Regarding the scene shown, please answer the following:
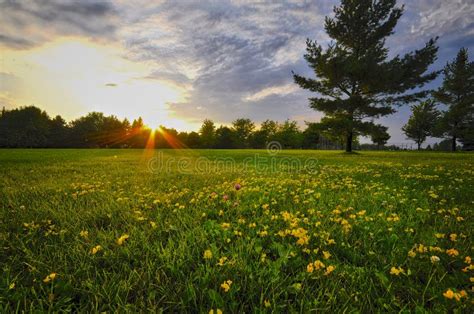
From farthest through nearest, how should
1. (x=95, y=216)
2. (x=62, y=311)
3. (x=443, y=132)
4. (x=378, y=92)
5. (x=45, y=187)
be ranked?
(x=443, y=132)
(x=378, y=92)
(x=45, y=187)
(x=95, y=216)
(x=62, y=311)

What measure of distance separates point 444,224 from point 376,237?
3.12ft

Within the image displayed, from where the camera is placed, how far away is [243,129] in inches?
3273

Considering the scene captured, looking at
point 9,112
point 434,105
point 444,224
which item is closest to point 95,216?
point 444,224

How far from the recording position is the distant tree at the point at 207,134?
7144 centimetres

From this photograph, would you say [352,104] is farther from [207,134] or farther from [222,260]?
[207,134]

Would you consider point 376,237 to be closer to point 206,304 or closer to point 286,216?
point 286,216

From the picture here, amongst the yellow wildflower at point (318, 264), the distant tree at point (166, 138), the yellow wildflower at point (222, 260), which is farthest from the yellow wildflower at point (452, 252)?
the distant tree at point (166, 138)

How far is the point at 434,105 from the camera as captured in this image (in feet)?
170

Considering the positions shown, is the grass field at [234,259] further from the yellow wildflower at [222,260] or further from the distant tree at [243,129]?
the distant tree at [243,129]

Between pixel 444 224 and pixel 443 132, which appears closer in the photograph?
pixel 444 224

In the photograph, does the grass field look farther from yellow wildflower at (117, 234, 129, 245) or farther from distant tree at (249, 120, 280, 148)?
distant tree at (249, 120, 280, 148)

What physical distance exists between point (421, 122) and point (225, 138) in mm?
50416

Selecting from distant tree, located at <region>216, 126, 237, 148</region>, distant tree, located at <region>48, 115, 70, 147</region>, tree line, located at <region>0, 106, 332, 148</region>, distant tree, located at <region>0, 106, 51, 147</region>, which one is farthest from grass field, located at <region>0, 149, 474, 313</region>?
distant tree, located at <region>48, 115, 70, 147</region>

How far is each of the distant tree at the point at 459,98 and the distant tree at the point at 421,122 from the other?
14983 mm
